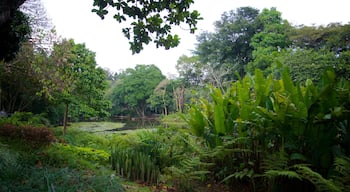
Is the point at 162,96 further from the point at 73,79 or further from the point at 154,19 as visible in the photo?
the point at 154,19

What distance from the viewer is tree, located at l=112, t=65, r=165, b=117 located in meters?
30.1

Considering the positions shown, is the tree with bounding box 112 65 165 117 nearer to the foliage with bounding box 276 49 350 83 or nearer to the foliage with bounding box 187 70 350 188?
the foliage with bounding box 276 49 350 83

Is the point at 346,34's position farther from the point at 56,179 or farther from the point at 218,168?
the point at 56,179

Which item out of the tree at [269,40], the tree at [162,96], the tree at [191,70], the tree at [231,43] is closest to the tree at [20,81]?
the tree at [191,70]

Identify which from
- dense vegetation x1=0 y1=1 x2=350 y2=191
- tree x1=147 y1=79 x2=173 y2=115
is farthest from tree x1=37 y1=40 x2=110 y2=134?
tree x1=147 y1=79 x2=173 y2=115

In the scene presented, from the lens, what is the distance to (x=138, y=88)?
30.8 metres

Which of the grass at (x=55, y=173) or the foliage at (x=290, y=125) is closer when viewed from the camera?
the grass at (x=55, y=173)

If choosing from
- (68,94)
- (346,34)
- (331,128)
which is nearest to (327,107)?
(331,128)

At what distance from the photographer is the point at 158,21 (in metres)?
2.62

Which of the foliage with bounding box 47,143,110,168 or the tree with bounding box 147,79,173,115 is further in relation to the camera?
the tree with bounding box 147,79,173,115

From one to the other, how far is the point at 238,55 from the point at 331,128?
2211 cm

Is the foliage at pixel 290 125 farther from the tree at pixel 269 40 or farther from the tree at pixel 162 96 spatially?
the tree at pixel 162 96

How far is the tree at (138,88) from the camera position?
1185 inches

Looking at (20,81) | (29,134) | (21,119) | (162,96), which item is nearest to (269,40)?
(162,96)
